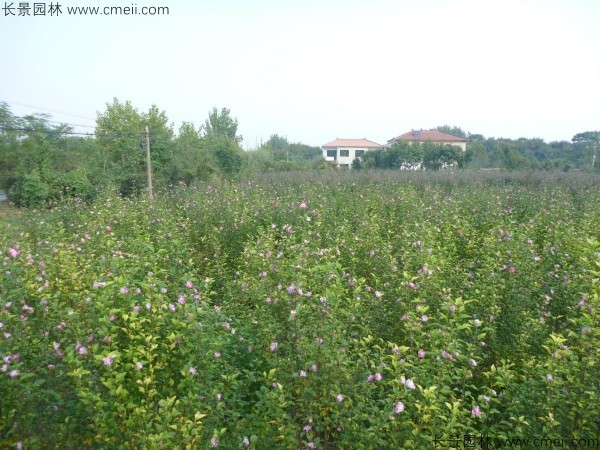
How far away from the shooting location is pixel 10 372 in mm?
2010

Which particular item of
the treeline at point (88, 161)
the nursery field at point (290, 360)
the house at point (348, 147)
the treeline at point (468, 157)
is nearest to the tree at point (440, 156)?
the treeline at point (468, 157)

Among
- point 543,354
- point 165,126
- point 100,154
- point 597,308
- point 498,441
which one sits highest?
point 165,126

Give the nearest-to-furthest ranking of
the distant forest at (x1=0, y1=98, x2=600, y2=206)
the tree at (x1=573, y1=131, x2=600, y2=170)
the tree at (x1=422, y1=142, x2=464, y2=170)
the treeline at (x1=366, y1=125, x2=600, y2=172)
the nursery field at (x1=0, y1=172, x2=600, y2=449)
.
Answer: the nursery field at (x1=0, y1=172, x2=600, y2=449) → the distant forest at (x1=0, y1=98, x2=600, y2=206) → the treeline at (x1=366, y1=125, x2=600, y2=172) → the tree at (x1=422, y1=142, x2=464, y2=170) → the tree at (x1=573, y1=131, x2=600, y2=170)

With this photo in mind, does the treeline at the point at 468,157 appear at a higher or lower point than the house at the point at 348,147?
lower

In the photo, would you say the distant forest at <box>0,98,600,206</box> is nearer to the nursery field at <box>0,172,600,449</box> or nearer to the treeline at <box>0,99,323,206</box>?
the treeline at <box>0,99,323,206</box>

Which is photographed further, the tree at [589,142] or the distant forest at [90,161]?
the tree at [589,142]

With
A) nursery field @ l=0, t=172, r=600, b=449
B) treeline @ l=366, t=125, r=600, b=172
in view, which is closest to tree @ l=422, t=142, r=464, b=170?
treeline @ l=366, t=125, r=600, b=172

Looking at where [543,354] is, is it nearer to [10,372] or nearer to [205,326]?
[205,326]

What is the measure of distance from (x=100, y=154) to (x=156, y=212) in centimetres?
1097

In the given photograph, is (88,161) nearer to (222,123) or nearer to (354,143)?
(222,123)

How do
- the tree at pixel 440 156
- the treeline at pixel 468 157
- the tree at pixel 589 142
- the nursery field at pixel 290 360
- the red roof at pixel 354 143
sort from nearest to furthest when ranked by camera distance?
the nursery field at pixel 290 360 < the treeline at pixel 468 157 < the tree at pixel 440 156 < the tree at pixel 589 142 < the red roof at pixel 354 143

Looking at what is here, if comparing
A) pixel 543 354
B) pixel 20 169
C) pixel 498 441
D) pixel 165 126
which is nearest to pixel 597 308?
pixel 543 354

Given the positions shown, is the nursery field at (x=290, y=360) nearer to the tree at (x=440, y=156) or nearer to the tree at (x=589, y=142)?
the tree at (x=440, y=156)

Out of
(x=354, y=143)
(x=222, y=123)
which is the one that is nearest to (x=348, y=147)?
(x=354, y=143)
